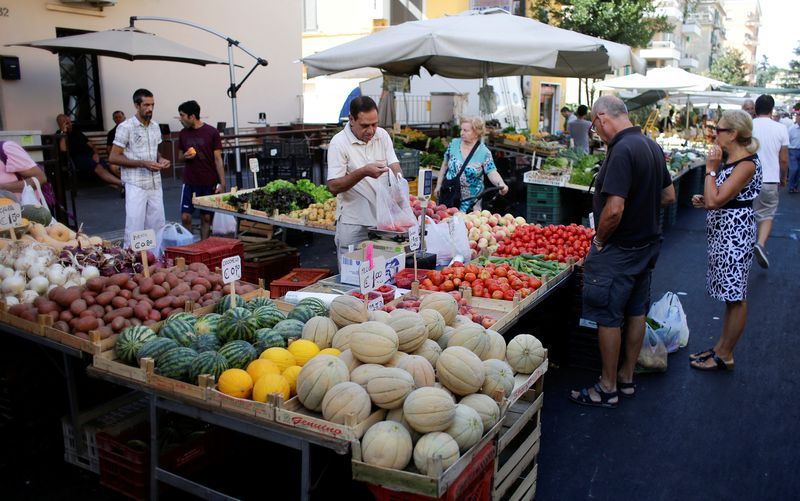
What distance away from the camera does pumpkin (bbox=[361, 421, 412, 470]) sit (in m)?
2.61

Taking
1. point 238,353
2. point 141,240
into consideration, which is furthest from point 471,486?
point 141,240

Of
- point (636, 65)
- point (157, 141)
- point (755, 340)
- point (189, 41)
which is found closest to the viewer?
point (755, 340)

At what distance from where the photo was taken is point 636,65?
10203mm

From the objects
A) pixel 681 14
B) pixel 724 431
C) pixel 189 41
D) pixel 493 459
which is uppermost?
pixel 681 14

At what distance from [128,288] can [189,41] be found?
12770 mm

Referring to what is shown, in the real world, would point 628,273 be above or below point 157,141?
below

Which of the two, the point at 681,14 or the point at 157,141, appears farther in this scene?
the point at 681,14

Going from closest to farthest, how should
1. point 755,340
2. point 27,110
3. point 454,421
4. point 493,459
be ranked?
point 454,421, point 493,459, point 755,340, point 27,110

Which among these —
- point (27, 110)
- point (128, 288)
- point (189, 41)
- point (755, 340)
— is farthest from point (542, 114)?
point (128, 288)

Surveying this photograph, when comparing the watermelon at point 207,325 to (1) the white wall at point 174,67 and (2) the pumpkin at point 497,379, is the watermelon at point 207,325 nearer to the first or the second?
(2) the pumpkin at point 497,379

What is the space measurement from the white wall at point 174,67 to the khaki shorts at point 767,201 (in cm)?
1213

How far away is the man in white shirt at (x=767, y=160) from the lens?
880cm

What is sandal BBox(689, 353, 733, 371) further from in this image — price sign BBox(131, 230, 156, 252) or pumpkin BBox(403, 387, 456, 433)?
price sign BBox(131, 230, 156, 252)

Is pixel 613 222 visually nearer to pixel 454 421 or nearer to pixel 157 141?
pixel 454 421
